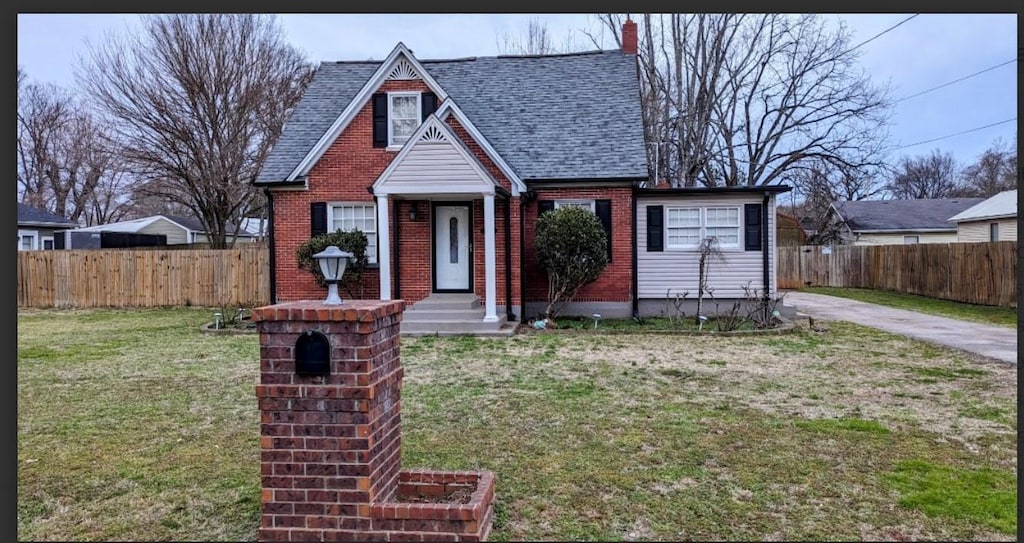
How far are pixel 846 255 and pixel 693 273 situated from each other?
1484cm

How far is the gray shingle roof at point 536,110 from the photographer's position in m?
14.3

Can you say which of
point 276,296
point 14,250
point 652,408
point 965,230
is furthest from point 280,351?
point 965,230

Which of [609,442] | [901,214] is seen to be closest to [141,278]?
[609,442]

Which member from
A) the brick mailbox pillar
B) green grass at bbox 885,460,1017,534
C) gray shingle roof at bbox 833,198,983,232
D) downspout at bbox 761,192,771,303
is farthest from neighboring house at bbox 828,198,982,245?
the brick mailbox pillar

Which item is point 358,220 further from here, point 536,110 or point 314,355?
point 314,355

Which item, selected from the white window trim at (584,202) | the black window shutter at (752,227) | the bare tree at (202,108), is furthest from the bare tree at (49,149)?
the black window shutter at (752,227)

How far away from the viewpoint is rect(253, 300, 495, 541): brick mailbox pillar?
327cm

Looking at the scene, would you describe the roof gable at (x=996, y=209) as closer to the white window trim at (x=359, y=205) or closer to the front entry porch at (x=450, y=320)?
the front entry porch at (x=450, y=320)

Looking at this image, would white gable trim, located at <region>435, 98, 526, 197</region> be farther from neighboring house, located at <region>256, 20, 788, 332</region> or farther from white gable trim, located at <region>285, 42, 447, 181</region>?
white gable trim, located at <region>285, 42, 447, 181</region>

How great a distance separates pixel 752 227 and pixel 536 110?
5763 millimetres

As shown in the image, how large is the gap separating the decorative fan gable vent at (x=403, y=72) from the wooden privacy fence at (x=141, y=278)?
817cm

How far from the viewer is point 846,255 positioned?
25906 mm

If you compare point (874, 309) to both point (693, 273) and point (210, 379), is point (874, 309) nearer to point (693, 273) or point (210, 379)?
point (693, 273)

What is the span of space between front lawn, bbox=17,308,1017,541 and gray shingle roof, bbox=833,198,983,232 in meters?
27.9
